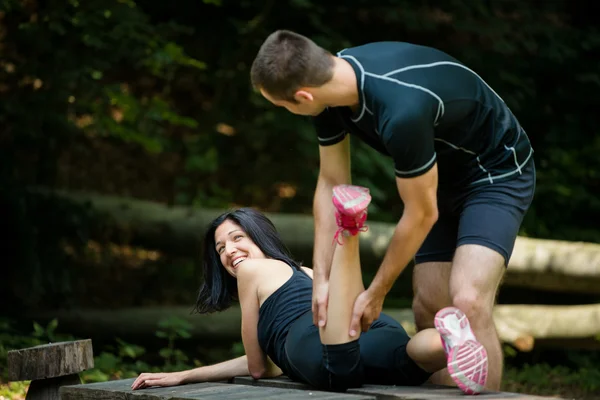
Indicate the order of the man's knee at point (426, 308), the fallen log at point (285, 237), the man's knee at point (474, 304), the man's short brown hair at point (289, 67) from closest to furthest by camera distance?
the man's short brown hair at point (289, 67), the man's knee at point (474, 304), the man's knee at point (426, 308), the fallen log at point (285, 237)

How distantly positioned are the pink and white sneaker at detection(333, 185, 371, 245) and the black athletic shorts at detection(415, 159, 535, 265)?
0.41 meters

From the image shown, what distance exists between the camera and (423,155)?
3041 mm

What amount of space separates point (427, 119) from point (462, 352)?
79cm

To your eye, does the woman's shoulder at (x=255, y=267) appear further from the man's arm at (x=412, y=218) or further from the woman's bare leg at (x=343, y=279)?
the man's arm at (x=412, y=218)

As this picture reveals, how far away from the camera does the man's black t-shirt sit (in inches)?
119

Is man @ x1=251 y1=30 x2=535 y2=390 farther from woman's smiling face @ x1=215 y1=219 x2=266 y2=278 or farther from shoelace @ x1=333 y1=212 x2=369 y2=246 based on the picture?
woman's smiling face @ x1=215 y1=219 x2=266 y2=278

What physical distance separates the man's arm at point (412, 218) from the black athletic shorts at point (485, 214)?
29 cm

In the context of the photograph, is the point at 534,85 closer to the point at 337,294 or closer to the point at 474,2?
the point at 474,2

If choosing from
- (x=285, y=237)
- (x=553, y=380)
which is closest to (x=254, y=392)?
(x=285, y=237)

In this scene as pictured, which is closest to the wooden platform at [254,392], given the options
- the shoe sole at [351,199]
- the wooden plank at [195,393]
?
the wooden plank at [195,393]

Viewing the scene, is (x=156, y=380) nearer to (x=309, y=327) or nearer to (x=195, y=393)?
(x=195, y=393)

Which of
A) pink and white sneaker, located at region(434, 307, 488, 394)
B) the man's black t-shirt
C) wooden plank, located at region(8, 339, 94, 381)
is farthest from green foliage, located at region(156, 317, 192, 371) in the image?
pink and white sneaker, located at region(434, 307, 488, 394)

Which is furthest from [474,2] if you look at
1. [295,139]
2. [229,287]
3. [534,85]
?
[229,287]

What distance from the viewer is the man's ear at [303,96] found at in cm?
306
